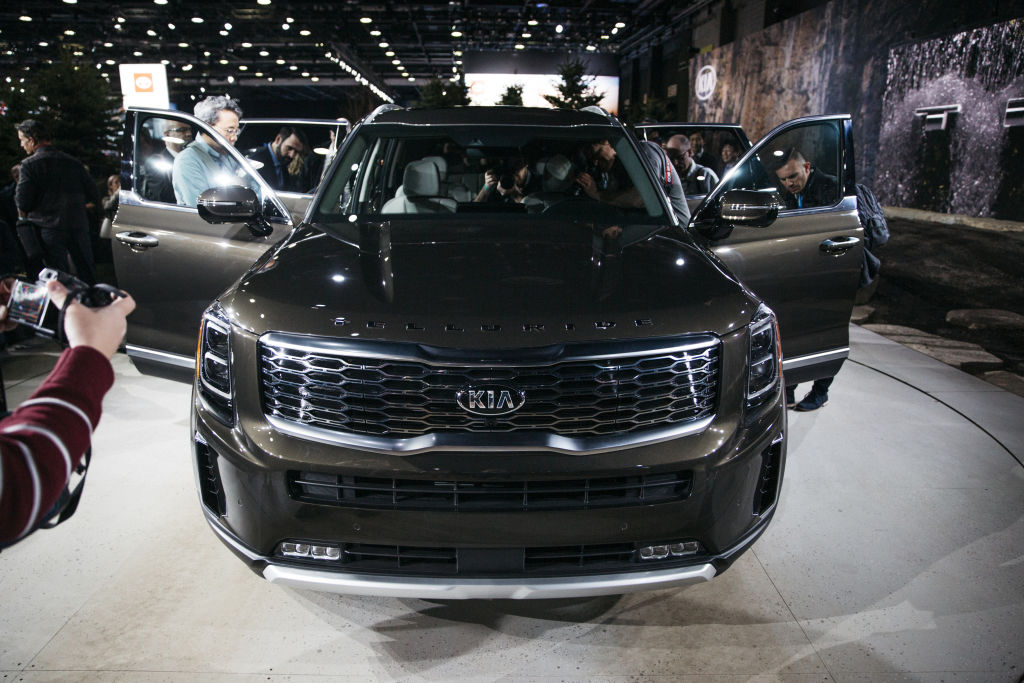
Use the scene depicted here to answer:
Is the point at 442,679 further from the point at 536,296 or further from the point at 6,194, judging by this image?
the point at 6,194

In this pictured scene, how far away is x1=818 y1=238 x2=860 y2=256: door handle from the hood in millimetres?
1106

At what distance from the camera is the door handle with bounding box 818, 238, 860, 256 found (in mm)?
3244

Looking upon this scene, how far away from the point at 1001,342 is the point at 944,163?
1636mm

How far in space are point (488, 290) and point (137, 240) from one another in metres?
2.21

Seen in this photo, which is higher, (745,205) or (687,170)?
(687,170)

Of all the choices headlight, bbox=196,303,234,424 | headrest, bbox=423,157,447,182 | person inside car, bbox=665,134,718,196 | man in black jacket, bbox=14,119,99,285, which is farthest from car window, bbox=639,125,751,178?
man in black jacket, bbox=14,119,99,285

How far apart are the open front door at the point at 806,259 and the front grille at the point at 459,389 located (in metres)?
1.46

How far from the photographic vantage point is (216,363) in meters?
1.97

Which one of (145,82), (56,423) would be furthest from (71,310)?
(145,82)

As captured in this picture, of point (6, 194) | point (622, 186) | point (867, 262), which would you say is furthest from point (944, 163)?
point (6, 194)

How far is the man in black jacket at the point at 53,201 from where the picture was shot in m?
5.93

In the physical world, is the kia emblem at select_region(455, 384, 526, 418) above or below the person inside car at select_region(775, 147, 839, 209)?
below

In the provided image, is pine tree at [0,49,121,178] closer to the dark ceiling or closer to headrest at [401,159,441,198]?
headrest at [401,159,441,198]

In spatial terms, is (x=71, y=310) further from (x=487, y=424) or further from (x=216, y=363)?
(x=487, y=424)
